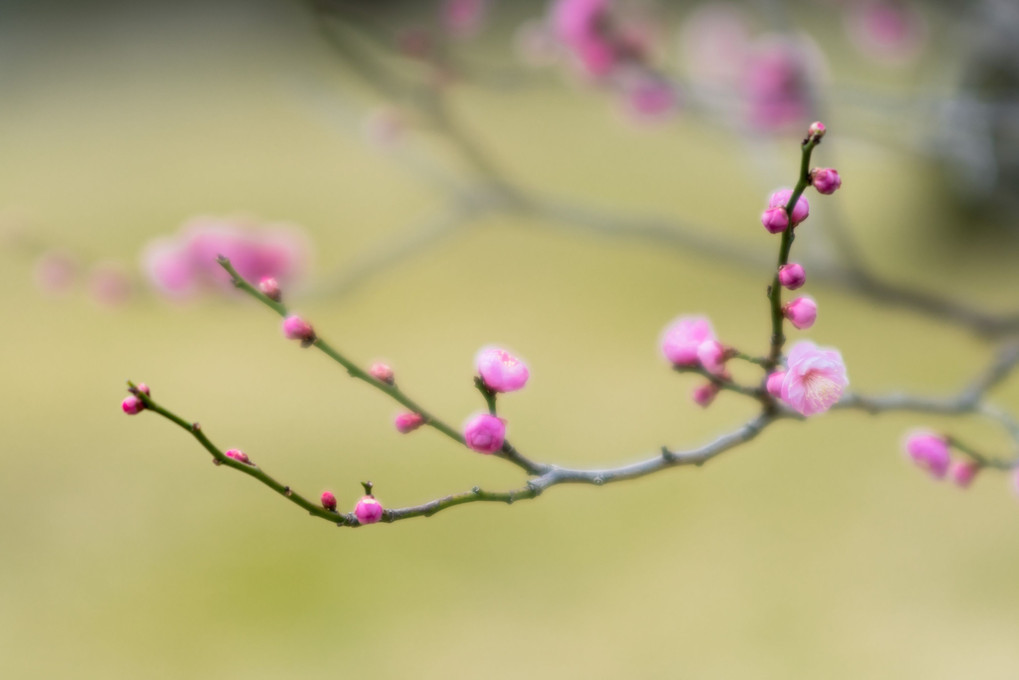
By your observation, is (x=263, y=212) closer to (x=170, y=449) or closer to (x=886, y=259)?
(x=170, y=449)

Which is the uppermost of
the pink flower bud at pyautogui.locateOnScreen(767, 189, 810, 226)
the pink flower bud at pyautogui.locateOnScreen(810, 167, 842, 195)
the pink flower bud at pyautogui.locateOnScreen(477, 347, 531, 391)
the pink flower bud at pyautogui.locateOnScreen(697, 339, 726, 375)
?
the pink flower bud at pyautogui.locateOnScreen(810, 167, 842, 195)

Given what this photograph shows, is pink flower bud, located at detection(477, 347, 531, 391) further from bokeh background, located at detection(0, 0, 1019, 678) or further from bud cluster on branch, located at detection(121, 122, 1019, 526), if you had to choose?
bokeh background, located at detection(0, 0, 1019, 678)

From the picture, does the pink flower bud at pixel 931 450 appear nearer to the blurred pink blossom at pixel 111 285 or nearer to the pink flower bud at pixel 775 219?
the pink flower bud at pixel 775 219

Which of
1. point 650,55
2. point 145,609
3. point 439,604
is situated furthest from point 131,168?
point 650,55

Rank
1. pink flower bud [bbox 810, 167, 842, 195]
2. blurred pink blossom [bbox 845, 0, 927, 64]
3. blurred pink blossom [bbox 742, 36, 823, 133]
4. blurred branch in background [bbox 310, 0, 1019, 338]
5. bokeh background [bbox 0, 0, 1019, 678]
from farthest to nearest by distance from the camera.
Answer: blurred pink blossom [bbox 845, 0, 927, 64], bokeh background [bbox 0, 0, 1019, 678], blurred pink blossom [bbox 742, 36, 823, 133], blurred branch in background [bbox 310, 0, 1019, 338], pink flower bud [bbox 810, 167, 842, 195]

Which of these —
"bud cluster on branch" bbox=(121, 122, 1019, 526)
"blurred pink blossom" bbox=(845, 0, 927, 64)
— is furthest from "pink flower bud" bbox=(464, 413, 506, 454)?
"blurred pink blossom" bbox=(845, 0, 927, 64)

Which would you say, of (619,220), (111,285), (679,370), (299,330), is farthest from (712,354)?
(111,285)

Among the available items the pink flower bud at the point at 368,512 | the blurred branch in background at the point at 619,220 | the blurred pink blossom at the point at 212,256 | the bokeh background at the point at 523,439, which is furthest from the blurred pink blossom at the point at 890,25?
the pink flower bud at the point at 368,512
